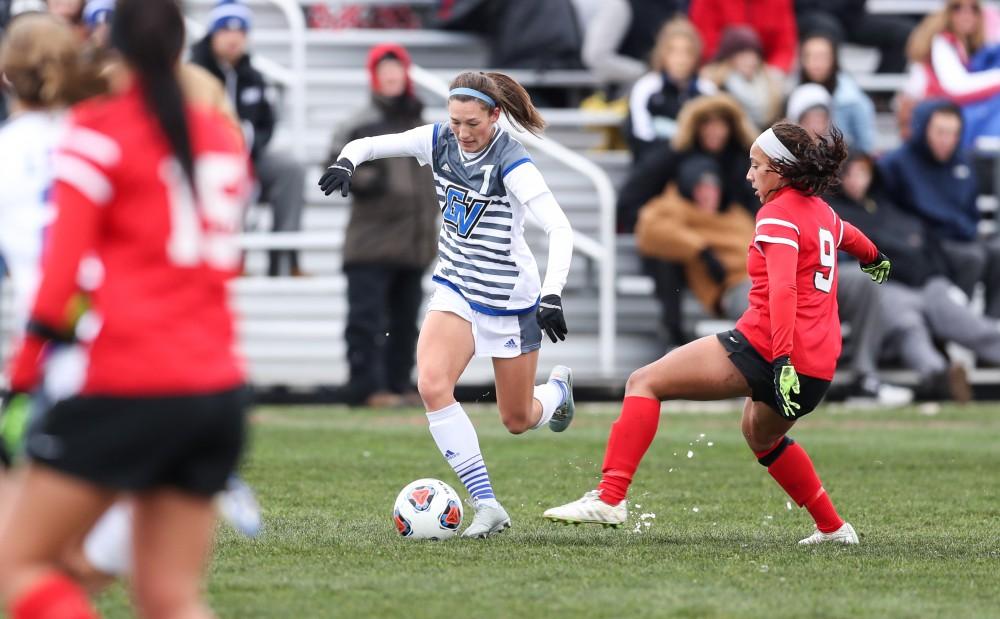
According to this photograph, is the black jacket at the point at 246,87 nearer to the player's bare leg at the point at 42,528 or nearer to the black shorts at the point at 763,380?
the black shorts at the point at 763,380

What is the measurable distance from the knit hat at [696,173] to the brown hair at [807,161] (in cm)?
710

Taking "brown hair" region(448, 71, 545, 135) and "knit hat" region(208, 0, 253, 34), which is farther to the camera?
"knit hat" region(208, 0, 253, 34)

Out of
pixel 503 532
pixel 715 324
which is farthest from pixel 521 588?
pixel 715 324

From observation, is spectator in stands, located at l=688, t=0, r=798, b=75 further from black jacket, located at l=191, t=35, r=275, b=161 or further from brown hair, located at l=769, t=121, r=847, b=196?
brown hair, located at l=769, t=121, r=847, b=196

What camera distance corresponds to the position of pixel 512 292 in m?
7.45

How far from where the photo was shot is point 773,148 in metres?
7.03

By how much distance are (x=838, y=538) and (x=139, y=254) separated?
4.09m

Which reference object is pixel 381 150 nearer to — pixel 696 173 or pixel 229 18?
pixel 229 18

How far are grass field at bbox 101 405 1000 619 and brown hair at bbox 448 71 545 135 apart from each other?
69.3 inches

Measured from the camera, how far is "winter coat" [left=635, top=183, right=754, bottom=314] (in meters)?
14.2

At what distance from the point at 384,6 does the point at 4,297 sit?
17.6 feet

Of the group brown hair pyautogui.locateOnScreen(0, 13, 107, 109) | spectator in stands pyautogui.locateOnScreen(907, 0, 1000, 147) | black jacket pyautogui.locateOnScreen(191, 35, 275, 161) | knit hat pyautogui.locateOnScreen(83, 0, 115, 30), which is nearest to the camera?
brown hair pyautogui.locateOnScreen(0, 13, 107, 109)

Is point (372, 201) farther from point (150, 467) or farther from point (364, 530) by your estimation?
point (150, 467)

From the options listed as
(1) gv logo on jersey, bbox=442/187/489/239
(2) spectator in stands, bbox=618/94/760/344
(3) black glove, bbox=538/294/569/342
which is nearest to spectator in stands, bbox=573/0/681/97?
(2) spectator in stands, bbox=618/94/760/344
